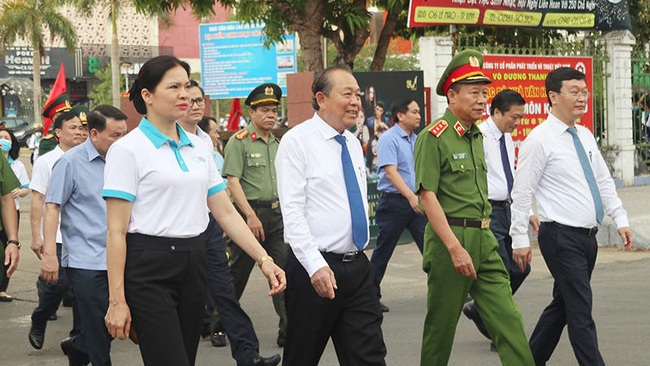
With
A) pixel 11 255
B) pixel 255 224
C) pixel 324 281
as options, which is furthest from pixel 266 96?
pixel 324 281

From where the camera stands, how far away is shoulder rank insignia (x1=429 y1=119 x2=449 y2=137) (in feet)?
19.8

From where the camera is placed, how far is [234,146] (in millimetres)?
8586

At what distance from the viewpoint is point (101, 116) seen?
6816 mm

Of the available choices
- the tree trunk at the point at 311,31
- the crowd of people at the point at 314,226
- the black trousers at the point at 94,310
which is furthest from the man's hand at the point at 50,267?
the tree trunk at the point at 311,31

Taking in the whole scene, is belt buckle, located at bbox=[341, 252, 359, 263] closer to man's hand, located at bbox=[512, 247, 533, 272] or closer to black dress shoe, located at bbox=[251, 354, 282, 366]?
man's hand, located at bbox=[512, 247, 533, 272]

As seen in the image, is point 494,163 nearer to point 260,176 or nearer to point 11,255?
point 260,176

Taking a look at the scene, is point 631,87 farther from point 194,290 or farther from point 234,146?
point 194,290

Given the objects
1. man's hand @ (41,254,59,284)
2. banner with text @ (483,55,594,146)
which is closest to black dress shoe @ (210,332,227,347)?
man's hand @ (41,254,59,284)

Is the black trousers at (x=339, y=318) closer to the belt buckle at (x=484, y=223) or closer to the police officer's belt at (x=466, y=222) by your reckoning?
the police officer's belt at (x=466, y=222)

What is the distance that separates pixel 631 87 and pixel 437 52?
5.72m

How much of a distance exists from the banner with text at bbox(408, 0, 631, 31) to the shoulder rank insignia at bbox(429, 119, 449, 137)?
8888 millimetres

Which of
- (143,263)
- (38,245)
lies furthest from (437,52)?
(143,263)

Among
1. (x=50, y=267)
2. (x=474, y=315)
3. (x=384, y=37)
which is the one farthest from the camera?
(x=384, y=37)

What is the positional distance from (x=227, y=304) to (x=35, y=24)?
160 ft
